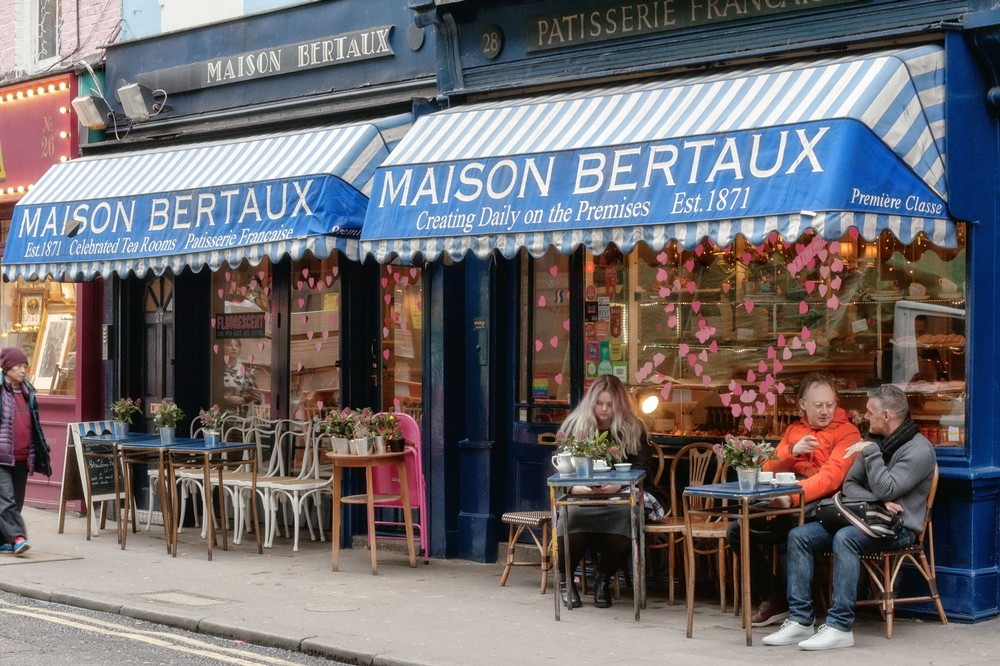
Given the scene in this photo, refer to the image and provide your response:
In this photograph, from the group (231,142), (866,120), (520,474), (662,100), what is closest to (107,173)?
(231,142)

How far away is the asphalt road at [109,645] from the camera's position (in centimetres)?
771

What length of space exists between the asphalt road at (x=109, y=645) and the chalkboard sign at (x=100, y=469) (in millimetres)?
3575

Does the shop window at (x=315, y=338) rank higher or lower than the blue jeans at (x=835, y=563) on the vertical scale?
higher

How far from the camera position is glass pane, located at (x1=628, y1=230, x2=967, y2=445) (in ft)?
29.1

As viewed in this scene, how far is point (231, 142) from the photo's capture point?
12.4 meters

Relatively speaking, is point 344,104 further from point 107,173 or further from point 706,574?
point 706,574

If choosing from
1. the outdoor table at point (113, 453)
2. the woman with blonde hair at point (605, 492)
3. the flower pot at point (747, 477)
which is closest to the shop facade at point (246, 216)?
the outdoor table at point (113, 453)

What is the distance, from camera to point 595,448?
29.3ft

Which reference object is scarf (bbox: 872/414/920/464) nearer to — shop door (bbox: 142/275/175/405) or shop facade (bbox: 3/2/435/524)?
shop facade (bbox: 3/2/435/524)

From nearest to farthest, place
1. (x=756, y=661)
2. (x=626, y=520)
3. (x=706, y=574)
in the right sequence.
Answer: (x=756, y=661) < (x=626, y=520) < (x=706, y=574)

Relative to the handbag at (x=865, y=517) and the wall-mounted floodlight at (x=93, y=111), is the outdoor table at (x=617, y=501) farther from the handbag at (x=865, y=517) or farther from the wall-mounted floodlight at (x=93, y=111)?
the wall-mounted floodlight at (x=93, y=111)

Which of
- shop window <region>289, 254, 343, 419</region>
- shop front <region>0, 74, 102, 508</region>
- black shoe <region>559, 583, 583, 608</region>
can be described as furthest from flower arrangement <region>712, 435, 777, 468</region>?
shop front <region>0, 74, 102, 508</region>

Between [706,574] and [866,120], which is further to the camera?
[706,574]

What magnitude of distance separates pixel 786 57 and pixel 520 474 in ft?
12.8
